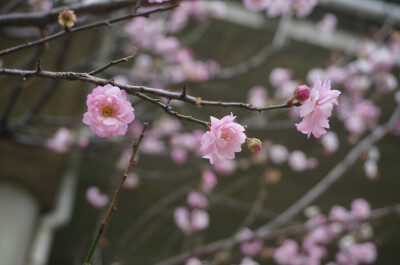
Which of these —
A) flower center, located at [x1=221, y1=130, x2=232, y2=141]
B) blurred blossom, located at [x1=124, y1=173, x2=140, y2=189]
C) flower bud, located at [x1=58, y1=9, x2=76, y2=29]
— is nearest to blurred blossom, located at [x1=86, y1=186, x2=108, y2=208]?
A: blurred blossom, located at [x1=124, y1=173, x2=140, y2=189]

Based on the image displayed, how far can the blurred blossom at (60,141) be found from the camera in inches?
123

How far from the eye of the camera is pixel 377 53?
389 cm

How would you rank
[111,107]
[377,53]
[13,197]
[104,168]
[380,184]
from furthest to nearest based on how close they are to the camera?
[380,184], [104,168], [377,53], [13,197], [111,107]

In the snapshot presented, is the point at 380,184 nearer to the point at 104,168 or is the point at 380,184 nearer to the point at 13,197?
the point at 104,168

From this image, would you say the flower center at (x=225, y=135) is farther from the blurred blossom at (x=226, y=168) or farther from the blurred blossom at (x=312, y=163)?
the blurred blossom at (x=312, y=163)

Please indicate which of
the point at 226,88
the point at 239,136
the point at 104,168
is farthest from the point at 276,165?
the point at 239,136

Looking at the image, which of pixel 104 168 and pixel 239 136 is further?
pixel 104 168

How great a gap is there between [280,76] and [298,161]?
35.8 inches

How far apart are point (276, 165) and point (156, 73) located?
5.35 ft

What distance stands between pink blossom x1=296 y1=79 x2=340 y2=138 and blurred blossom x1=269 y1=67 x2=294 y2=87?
3.17m

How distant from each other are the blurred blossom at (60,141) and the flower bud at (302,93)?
252cm

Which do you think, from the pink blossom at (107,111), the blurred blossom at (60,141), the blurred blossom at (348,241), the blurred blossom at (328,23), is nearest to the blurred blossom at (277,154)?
the blurred blossom at (348,241)

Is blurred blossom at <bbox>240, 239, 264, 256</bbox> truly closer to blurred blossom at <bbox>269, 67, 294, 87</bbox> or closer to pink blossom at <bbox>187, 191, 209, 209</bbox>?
pink blossom at <bbox>187, 191, 209, 209</bbox>

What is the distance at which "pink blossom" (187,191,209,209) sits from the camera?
3.79 meters
